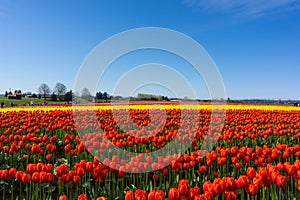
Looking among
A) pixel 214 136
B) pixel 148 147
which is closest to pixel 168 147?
pixel 148 147

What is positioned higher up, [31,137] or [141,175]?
[31,137]

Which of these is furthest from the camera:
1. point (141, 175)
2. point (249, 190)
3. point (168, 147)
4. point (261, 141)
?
point (261, 141)

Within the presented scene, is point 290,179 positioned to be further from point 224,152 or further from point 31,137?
point 31,137

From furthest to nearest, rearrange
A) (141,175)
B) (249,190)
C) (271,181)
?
(141,175), (271,181), (249,190)

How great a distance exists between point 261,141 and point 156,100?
25.4 meters

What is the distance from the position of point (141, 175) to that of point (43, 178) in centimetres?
186

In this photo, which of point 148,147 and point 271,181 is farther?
point 148,147

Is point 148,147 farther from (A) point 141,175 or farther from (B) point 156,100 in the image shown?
(B) point 156,100

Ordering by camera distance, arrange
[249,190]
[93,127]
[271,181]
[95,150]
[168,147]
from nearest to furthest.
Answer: [249,190], [271,181], [95,150], [168,147], [93,127]

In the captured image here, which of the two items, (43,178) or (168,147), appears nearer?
(43,178)

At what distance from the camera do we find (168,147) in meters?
7.82

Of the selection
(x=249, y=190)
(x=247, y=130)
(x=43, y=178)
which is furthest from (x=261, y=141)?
(x=43, y=178)

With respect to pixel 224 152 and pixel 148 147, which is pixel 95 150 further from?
pixel 224 152

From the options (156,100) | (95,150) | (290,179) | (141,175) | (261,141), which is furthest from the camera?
(156,100)
